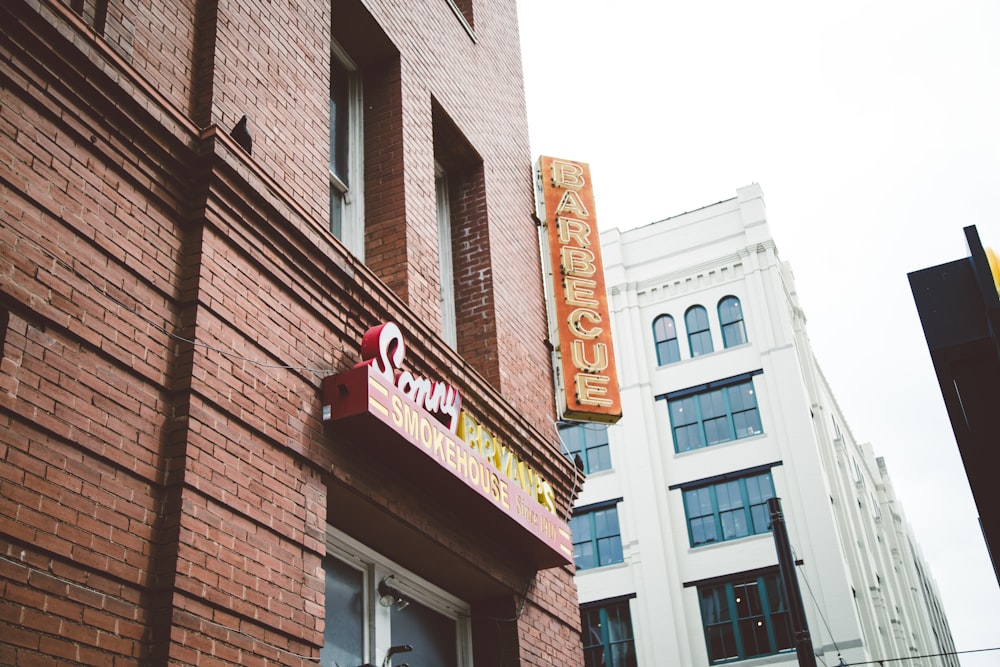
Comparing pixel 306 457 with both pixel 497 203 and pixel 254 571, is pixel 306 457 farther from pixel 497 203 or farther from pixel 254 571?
pixel 497 203

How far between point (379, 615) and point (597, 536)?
2309 centimetres

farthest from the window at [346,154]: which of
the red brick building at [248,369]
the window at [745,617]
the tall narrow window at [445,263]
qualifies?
the window at [745,617]

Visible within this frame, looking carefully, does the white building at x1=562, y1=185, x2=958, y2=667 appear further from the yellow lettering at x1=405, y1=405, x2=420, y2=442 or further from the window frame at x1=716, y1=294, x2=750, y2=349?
the yellow lettering at x1=405, y1=405, x2=420, y2=442

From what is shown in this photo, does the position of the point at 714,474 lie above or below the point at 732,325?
below

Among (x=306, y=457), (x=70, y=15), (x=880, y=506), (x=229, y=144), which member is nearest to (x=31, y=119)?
(x=70, y=15)

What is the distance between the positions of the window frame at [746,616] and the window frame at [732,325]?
288 inches

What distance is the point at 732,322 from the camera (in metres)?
32.4

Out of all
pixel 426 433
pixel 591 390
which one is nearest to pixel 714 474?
pixel 591 390

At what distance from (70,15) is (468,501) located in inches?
197

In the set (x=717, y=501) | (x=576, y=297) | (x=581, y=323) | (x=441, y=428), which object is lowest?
(x=441, y=428)

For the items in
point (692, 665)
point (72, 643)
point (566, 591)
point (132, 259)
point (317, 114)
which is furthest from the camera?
point (692, 665)

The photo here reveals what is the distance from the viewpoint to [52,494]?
516 centimetres

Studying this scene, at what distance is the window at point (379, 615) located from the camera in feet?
27.1

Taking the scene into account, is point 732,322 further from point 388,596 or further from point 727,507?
point 388,596
